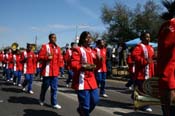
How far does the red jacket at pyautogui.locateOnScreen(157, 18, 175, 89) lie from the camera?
14.4ft

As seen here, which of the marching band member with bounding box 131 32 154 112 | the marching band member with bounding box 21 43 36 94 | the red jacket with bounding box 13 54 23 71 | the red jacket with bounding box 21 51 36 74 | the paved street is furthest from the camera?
the red jacket with bounding box 13 54 23 71

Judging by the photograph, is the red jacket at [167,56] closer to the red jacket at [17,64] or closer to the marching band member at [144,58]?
the marching band member at [144,58]

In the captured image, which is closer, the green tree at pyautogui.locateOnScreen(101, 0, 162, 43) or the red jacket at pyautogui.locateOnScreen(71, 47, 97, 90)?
the red jacket at pyautogui.locateOnScreen(71, 47, 97, 90)

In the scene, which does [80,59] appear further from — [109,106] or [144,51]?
[109,106]

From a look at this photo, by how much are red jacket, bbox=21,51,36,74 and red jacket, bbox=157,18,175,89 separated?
36.2ft

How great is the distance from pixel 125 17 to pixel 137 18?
1.96m

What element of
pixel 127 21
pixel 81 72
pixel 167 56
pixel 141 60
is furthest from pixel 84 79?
pixel 127 21

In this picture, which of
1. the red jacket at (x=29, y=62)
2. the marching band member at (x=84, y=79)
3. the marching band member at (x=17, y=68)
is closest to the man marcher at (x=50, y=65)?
the marching band member at (x=84, y=79)

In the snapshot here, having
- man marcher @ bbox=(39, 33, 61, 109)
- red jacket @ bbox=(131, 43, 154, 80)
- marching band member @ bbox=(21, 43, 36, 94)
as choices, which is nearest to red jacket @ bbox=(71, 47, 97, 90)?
red jacket @ bbox=(131, 43, 154, 80)

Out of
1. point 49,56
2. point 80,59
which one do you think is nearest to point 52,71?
point 49,56

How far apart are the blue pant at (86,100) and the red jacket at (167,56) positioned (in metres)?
3.26

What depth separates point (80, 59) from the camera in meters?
7.86

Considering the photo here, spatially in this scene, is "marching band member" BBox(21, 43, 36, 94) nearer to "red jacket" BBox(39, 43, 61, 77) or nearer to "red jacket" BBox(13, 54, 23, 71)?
"red jacket" BBox(13, 54, 23, 71)

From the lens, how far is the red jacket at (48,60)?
36.4 ft
